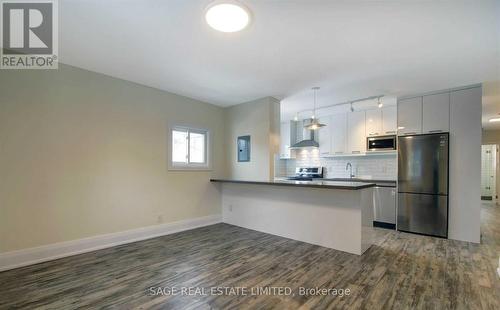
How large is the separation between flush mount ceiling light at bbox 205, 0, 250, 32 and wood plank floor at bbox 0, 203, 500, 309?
2.44 metres

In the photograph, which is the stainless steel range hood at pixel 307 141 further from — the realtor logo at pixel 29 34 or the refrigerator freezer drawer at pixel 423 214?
the realtor logo at pixel 29 34

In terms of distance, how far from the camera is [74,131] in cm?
320

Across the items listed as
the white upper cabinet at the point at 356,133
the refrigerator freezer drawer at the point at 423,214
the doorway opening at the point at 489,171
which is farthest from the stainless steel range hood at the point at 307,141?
the doorway opening at the point at 489,171

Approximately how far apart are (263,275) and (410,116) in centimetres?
394

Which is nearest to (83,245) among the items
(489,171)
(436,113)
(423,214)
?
(423,214)

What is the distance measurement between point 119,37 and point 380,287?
12.4ft

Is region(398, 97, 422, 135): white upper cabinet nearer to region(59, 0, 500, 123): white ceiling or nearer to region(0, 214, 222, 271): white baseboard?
region(59, 0, 500, 123): white ceiling

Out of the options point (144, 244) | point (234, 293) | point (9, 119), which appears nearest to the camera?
point (234, 293)

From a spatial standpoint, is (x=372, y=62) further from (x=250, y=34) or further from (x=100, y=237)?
(x=100, y=237)

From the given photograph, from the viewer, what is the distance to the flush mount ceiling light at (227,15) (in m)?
1.80

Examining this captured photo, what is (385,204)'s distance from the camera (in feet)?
15.3

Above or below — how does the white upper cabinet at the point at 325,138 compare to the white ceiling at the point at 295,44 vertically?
below

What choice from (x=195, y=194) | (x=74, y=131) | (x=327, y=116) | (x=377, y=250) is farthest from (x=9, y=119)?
(x=327, y=116)

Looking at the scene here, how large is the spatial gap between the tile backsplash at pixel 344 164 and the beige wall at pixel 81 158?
3541mm
